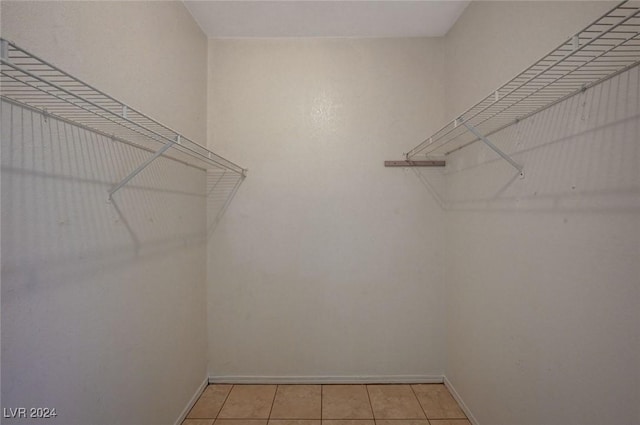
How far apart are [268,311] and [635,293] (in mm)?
1886

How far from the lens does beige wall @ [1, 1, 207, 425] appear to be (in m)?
0.80

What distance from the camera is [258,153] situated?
2061mm

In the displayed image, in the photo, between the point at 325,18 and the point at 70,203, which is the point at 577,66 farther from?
the point at 70,203

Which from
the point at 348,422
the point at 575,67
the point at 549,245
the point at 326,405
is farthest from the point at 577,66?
the point at 326,405

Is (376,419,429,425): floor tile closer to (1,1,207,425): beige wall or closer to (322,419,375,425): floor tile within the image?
(322,419,375,425): floor tile

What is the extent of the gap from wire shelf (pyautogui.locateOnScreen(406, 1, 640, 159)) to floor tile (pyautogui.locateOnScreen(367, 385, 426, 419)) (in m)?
1.75

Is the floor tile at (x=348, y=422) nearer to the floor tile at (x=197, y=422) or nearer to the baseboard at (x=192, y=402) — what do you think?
the floor tile at (x=197, y=422)

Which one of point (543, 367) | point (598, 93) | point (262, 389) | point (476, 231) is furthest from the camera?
point (262, 389)

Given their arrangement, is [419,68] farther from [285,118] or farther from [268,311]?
[268,311]

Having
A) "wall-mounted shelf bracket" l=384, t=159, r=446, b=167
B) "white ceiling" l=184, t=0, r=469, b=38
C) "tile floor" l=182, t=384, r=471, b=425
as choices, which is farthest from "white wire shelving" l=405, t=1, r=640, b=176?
"tile floor" l=182, t=384, r=471, b=425

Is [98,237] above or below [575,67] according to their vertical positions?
below

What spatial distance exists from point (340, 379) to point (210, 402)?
912 mm

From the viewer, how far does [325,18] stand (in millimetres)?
1852

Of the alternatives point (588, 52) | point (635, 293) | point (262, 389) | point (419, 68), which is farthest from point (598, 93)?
point (262, 389)
